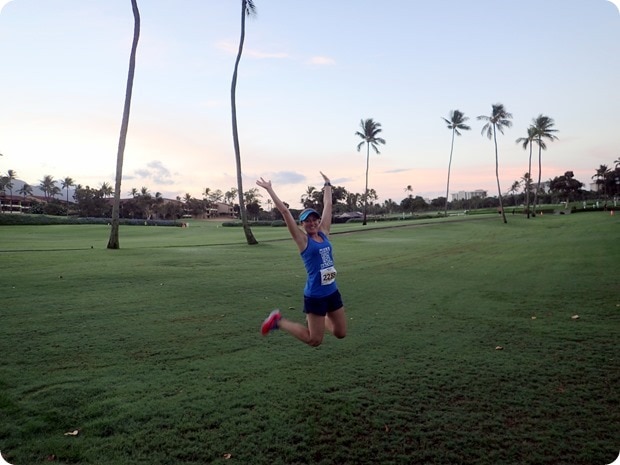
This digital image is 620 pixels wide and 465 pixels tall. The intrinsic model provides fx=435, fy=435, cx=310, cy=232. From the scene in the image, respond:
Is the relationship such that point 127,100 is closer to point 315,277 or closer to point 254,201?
point 315,277

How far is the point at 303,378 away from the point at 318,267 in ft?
5.16

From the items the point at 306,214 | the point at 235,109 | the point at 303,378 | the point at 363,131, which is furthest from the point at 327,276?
the point at 363,131

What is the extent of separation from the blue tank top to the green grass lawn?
4.09ft

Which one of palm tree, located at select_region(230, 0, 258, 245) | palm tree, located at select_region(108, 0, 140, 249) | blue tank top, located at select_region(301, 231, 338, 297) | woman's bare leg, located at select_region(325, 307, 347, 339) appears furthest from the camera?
palm tree, located at select_region(230, 0, 258, 245)

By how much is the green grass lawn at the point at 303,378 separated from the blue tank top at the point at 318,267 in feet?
4.09

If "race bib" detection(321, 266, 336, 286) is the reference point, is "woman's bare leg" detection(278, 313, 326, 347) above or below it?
below

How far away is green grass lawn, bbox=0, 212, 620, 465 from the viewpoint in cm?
429

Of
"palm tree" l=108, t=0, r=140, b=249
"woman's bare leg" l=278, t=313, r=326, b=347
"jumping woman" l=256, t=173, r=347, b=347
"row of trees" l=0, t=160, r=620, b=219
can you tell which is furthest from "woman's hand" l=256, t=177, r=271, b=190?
"row of trees" l=0, t=160, r=620, b=219

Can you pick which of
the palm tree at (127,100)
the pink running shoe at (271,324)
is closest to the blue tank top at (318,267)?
the pink running shoe at (271,324)

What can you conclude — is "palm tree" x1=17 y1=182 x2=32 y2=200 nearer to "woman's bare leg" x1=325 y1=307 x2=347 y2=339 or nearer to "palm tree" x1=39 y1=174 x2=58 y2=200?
"palm tree" x1=39 y1=174 x2=58 y2=200

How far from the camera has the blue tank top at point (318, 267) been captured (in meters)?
5.70

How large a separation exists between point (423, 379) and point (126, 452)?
3731 millimetres

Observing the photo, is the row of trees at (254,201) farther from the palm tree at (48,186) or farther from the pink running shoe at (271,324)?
the pink running shoe at (271,324)

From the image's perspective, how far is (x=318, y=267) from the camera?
5.70 meters
